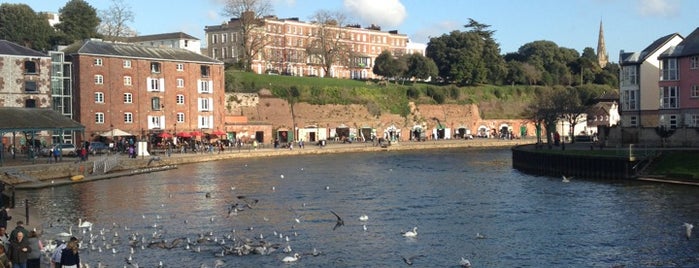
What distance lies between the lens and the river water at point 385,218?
28.7 metres

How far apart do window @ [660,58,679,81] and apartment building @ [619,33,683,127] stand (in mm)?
649

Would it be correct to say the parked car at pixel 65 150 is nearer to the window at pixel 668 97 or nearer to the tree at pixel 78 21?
the tree at pixel 78 21

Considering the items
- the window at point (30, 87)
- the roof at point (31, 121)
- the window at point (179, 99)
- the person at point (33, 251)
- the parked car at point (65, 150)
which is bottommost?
the person at point (33, 251)

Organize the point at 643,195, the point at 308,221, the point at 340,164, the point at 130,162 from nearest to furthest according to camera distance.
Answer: the point at 308,221, the point at 643,195, the point at 130,162, the point at 340,164

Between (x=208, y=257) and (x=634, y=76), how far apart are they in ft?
169

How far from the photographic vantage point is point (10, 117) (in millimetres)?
60125

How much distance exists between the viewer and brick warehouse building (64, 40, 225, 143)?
8169cm

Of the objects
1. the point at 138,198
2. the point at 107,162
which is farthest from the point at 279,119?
the point at 138,198

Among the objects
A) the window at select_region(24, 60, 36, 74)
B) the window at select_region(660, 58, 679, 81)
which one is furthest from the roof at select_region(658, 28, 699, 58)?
the window at select_region(24, 60, 36, 74)

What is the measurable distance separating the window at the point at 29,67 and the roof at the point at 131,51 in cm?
563

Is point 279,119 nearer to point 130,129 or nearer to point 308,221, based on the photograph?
point 130,129

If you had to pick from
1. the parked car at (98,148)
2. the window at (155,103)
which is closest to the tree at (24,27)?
the window at (155,103)

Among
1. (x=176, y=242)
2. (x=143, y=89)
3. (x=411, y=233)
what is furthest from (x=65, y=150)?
(x=411, y=233)

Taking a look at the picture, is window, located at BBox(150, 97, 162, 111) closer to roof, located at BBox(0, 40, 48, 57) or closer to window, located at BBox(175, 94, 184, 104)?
window, located at BBox(175, 94, 184, 104)
